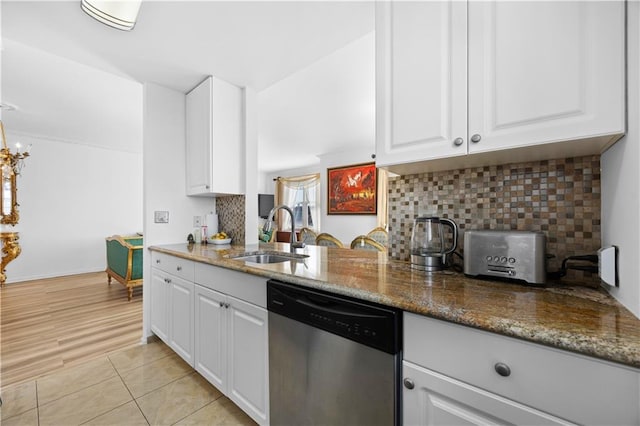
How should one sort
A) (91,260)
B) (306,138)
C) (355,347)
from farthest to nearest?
(91,260)
(306,138)
(355,347)

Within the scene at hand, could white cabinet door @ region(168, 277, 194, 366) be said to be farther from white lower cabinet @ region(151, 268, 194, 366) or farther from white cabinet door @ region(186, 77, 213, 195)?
white cabinet door @ region(186, 77, 213, 195)

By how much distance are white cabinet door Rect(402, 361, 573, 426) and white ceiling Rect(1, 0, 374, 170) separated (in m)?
1.82

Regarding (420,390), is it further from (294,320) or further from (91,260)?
(91,260)

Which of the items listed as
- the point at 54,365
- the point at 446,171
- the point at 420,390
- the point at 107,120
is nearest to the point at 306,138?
the point at 107,120

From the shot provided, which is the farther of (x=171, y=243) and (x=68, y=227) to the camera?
(x=68, y=227)

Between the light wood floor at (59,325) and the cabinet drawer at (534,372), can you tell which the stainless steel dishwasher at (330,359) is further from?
the light wood floor at (59,325)

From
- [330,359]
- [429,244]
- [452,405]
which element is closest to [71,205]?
[330,359]

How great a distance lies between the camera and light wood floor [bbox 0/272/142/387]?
2.09m

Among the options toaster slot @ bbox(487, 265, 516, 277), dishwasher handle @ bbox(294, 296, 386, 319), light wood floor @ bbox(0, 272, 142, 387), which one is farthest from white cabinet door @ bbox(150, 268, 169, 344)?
toaster slot @ bbox(487, 265, 516, 277)

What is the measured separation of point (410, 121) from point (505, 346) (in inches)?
32.9

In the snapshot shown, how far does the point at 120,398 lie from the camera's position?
164cm

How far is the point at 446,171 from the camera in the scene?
1334mm

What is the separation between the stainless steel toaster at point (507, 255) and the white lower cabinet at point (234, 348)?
93cm

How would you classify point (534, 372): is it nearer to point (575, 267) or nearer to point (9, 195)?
point (575, 267)
